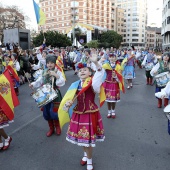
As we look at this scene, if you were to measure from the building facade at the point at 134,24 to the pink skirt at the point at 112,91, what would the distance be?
335ft

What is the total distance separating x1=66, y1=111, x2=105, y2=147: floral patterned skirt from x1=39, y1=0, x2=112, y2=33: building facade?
71.0m

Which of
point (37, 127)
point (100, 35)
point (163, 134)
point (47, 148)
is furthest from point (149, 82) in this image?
point (100, 35)

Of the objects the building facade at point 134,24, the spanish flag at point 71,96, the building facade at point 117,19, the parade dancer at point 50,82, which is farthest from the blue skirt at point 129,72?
the building facade at point 134,24

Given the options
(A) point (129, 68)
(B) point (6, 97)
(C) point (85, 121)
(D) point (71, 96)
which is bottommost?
(C) point (85, 121)

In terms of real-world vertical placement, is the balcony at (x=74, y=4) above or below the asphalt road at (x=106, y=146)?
above

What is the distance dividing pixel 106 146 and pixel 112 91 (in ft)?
5.87

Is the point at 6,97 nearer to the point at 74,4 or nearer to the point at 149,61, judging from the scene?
the point at 149,61

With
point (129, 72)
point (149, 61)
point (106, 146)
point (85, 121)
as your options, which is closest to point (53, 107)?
point (106, 146)

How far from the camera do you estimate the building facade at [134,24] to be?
103500 mm

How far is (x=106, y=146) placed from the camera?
4.08 meters

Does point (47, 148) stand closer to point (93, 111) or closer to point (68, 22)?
point (93, 111)

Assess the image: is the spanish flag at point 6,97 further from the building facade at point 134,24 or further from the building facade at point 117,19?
the building facade at point 134,24

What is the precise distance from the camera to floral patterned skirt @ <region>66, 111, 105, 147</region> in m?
3.05

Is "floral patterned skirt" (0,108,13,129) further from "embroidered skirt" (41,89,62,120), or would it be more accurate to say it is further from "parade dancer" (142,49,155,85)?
"parade dancer" (142,49,155,85)
